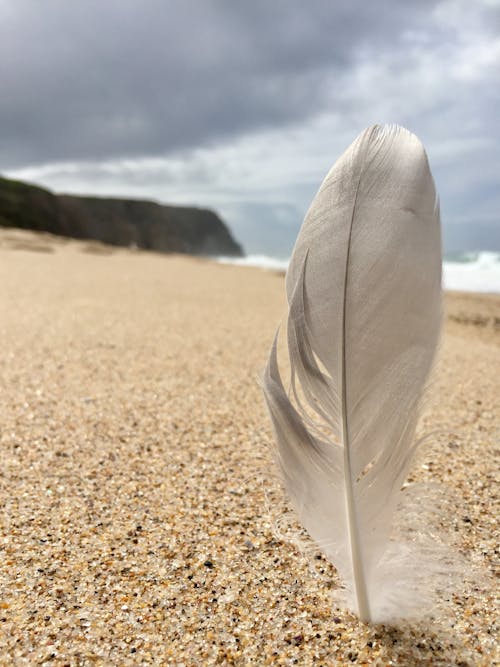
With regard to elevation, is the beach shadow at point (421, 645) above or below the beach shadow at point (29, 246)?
below

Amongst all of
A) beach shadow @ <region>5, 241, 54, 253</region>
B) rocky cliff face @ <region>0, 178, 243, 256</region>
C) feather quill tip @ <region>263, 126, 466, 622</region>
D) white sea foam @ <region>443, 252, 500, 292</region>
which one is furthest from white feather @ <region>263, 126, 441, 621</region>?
rocky cliff face @ <region>0, 178, 243, 256</region>

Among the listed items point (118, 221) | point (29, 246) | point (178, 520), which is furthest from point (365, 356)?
point (118, 221)

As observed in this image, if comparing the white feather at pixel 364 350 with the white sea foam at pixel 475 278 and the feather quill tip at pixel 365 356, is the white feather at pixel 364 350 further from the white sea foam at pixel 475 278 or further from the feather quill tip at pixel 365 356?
the white sea foam at pixel 475 278

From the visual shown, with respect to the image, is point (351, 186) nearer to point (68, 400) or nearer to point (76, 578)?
point (76, 578)

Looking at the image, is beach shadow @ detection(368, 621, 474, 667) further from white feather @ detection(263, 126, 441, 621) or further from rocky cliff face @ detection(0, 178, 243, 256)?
rocky cliff face @ detection(0, 178, 243, 256)

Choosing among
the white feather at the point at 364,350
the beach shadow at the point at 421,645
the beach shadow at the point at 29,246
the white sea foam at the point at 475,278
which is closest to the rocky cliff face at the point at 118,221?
the beach shadow at the point at 29,246

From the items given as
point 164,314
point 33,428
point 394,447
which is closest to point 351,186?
point 394,447
